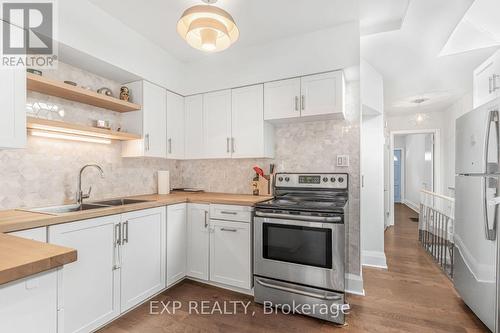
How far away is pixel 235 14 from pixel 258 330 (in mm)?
2661

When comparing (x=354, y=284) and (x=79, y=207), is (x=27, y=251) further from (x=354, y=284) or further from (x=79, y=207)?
(x=354, y=284)

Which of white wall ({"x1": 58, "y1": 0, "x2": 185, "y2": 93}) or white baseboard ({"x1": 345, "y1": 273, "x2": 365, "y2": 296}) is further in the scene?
white baseboard ({"x1": 345, "y1": 273, "x2": 365, "y2": 296})

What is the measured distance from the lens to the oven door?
6.47 feet

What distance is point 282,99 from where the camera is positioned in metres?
2.62

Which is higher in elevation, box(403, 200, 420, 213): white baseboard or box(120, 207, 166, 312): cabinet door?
box(120, 207, 166, 312): cabinet door

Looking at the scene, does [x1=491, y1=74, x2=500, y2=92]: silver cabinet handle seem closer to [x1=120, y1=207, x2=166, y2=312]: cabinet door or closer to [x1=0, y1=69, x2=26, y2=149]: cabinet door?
[x1=120, y1=207, x2=166, y2=312]: cabinet door

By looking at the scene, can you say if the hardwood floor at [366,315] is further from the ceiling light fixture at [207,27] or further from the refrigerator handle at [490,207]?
the ceiling light fixture at [207,27]

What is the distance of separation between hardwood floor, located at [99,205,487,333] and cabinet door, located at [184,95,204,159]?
1.53 metres

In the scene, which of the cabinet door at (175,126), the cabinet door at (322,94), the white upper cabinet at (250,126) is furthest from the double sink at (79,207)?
the cabinet door at (322,94)

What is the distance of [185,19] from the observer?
1.63m

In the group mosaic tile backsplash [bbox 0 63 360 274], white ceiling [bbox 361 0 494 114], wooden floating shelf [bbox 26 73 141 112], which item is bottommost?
mosaic tile backsplash [bbox 0 63 360 274]

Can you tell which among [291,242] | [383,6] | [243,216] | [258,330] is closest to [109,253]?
[243,216]

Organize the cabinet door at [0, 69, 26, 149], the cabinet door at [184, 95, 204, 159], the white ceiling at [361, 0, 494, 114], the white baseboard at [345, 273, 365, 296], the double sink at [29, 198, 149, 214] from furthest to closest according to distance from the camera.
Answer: the cabinet door at [184, 95, 204, 159], the white baseboard at [345, 273, 365, 296], the white ceiling at [361, 0, 494, 114], the double sink at [29, 198, 149, 214], the cabinet door at [0, 69, 26, 149]

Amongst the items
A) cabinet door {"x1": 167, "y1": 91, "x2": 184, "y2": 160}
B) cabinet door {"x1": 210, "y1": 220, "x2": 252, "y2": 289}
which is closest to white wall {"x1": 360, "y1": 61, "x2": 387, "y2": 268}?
cabinet door {"x1": 210, "y1": 220, "x2": 252, "y2": 289}
